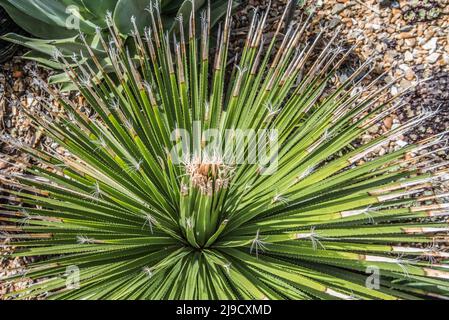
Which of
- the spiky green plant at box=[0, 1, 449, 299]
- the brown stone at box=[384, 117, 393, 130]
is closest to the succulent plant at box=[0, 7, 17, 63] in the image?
the spiky green plant at box=[0, 1, 449, 299]

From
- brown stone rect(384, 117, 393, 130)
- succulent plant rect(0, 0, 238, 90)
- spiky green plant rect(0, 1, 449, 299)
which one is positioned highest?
succulent plant rect(0, 0, 238, 90)

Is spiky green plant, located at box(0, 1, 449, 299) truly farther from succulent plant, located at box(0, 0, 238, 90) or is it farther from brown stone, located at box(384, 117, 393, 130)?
brown stone, located at box(384, 117, 393, 130)

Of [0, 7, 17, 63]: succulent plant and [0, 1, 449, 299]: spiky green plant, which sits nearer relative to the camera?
[0, 1, 449, 299]: spiky green plant

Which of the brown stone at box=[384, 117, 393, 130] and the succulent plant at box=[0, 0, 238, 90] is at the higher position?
the succulent plant at box=[0, 0, 238, 90]

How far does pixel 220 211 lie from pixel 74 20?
1274mm

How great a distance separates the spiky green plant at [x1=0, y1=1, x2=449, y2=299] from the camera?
1799 mm

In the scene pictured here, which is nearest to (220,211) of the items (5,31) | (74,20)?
(74,20)

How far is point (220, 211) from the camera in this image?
76.4 inches

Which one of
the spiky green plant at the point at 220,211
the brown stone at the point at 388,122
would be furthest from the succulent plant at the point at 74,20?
the brown stone at the point at 388,122

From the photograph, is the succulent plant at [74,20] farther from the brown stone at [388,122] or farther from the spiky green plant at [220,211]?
the brown stone at [388,122]

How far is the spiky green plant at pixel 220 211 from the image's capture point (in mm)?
1799

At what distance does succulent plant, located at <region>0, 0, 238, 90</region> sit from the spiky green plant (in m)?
0.29

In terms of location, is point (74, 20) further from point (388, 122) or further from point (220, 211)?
point (388, 122)
